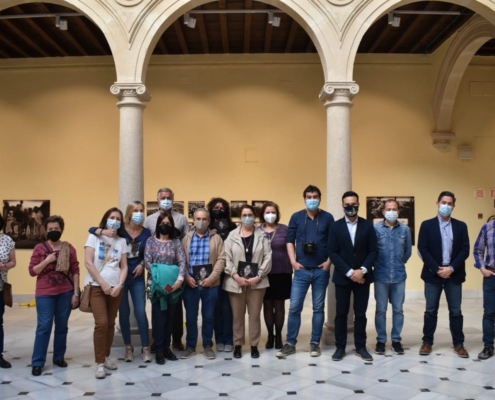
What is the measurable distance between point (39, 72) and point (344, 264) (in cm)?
816

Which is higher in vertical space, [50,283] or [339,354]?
[50,283]

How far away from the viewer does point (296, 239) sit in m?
6.48

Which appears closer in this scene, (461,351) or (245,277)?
(245,277)

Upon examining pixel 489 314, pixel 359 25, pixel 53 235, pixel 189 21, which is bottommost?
pixel 489 314

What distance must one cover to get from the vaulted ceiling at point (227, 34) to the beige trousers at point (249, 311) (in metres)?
4.89

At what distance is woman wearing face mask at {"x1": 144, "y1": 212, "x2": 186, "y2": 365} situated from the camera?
6.01 m

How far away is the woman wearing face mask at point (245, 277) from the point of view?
6.29 meters

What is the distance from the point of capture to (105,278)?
5.62m

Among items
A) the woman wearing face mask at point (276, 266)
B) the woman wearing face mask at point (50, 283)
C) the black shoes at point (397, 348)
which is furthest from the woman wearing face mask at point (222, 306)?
the black shoes at point (397, 348)

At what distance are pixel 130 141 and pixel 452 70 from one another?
6.51 meters

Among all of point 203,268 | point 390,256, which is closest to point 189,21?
point 203,268

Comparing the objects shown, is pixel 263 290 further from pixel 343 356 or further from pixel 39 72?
pixel 39 72

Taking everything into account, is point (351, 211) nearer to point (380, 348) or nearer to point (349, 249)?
point (349, 249)

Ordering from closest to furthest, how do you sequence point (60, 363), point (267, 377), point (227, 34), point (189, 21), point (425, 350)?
point (267, 377) → point (60, 363) → point (425, 350) → point (189, 21) → point (227, 34)
